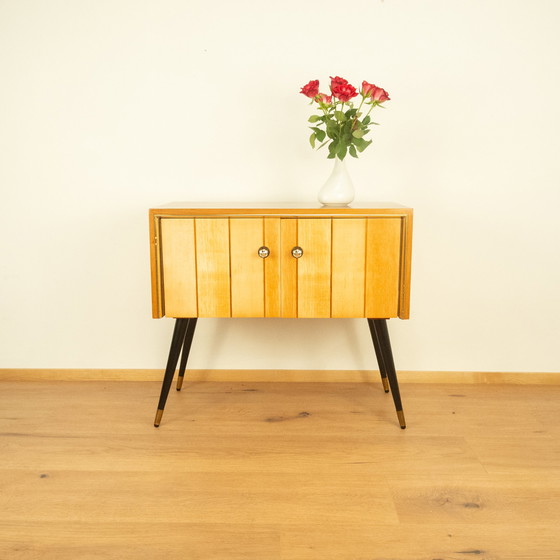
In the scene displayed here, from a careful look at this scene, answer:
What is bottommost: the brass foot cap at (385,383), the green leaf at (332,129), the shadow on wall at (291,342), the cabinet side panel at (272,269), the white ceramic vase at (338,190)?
the brass foot cap at (385,383)

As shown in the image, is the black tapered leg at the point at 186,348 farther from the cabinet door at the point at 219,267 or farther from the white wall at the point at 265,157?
the cabinet door at the point at 219,267

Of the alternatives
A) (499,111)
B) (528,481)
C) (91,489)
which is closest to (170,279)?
(91,489)

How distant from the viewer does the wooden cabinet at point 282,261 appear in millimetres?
1629

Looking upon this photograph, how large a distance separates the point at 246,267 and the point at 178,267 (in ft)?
0.66

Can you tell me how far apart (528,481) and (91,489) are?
1.10 metres

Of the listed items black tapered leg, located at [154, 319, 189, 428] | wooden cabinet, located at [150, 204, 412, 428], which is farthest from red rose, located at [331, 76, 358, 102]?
black tapered leg, located at [154, 319, 189, 428]

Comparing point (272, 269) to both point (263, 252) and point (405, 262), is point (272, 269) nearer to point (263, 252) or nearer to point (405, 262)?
point (263, 252)

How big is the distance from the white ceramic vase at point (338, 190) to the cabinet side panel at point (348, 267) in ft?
0.51

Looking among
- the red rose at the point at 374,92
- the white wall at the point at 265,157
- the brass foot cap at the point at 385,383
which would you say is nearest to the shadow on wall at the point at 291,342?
the white wall at the point at 265,157

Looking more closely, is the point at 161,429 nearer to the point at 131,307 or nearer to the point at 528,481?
the point at 131,307

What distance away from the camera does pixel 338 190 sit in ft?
5.77

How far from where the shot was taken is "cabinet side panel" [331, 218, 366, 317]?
5.34 feet

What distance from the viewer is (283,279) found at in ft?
5.47

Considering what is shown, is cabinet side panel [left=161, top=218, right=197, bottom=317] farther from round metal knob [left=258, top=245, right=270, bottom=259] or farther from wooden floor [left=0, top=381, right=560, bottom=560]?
wooden floor [left=0, top=381, right=560, bottom=560]
